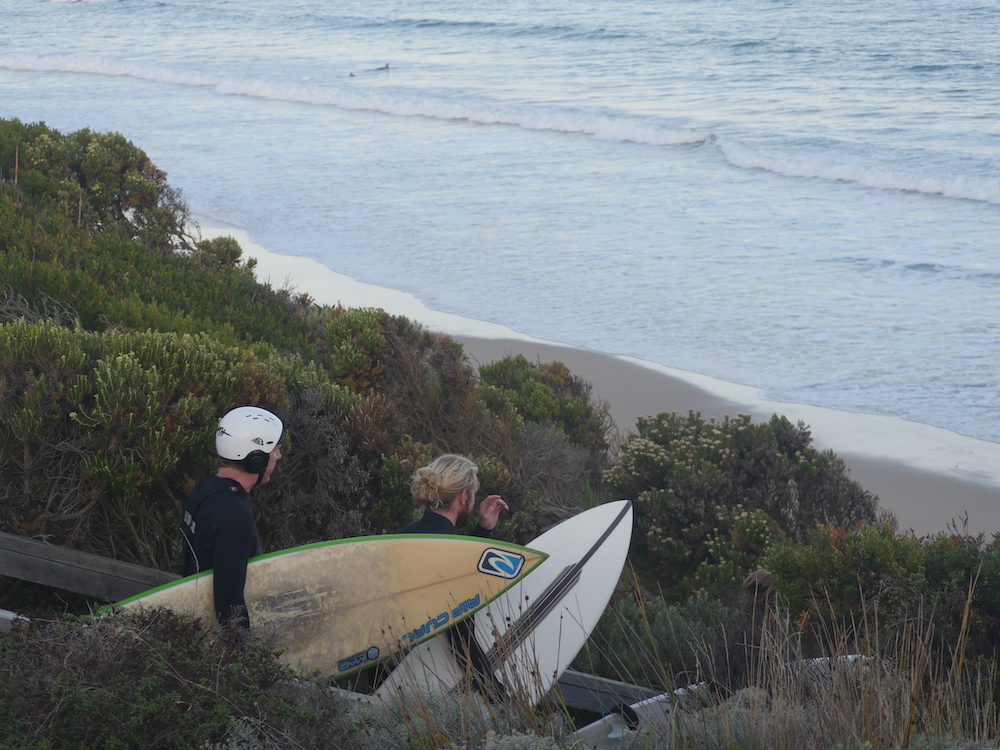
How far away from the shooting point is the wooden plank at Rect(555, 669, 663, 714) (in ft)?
14.4

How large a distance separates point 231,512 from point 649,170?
20537mm

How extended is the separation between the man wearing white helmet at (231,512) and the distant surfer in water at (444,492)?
2.48ft

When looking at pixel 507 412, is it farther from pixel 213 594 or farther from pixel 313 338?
pixel 213 594

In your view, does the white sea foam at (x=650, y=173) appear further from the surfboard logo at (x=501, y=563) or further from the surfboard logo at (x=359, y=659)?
the surfboard logo at (x=359, y=659)

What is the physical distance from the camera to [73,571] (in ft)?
13.8

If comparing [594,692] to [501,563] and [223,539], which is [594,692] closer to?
[501,563]

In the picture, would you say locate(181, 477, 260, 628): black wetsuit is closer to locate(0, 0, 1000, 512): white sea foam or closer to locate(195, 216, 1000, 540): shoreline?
locate(195, 216, 1000, 540): shoreline

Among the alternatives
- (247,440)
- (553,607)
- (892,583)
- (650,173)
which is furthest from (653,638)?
(650,173)

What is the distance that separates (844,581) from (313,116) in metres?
29.1

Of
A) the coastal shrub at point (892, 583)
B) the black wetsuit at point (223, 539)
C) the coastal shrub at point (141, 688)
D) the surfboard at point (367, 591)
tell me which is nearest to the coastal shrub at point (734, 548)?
the coastal shrub at point (892, 583)

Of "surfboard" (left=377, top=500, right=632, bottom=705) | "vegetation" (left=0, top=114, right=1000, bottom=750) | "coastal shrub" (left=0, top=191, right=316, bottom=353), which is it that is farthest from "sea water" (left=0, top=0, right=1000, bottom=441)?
"surfboard" (left=377, top=500, right=632, bottom=705)

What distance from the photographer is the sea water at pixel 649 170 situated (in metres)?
12.0

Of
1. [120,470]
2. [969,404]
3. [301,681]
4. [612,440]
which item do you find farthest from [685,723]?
[969,404]

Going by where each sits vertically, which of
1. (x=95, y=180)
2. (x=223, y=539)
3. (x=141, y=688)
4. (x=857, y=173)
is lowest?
(x=141, y=688)
